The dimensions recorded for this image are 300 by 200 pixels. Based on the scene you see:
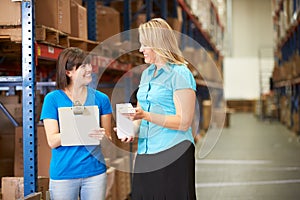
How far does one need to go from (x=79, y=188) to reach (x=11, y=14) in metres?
1.27

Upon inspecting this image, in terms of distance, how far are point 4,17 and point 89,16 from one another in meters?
2.13

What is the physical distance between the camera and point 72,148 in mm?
3084

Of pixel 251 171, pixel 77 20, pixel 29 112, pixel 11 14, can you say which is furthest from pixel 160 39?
pixel 251 171

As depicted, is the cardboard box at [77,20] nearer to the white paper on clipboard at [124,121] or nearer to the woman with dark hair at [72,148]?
the woman with dark hair at [72,148]

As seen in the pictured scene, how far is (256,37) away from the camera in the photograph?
3092 centimetres

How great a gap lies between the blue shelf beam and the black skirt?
80 cm

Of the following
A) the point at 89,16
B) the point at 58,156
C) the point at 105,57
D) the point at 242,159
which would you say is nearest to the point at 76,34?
the point at 105,57

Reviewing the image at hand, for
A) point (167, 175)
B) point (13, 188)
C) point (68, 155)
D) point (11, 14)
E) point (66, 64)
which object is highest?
point (11, 14)

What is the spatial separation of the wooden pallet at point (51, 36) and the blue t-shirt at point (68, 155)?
26.3 inches

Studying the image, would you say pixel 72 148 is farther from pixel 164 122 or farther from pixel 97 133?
pixel 164 122

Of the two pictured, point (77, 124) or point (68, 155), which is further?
point (68, 155)

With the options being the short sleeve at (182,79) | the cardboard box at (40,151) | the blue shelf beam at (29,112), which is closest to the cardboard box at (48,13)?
the blue shelf beam at (29,112)

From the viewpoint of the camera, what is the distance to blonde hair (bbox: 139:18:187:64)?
2771 mm

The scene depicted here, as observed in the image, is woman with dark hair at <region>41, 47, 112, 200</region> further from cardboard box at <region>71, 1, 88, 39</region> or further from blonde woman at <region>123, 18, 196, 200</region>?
cardboard box at <region>71, 1, 88, 39</region>
